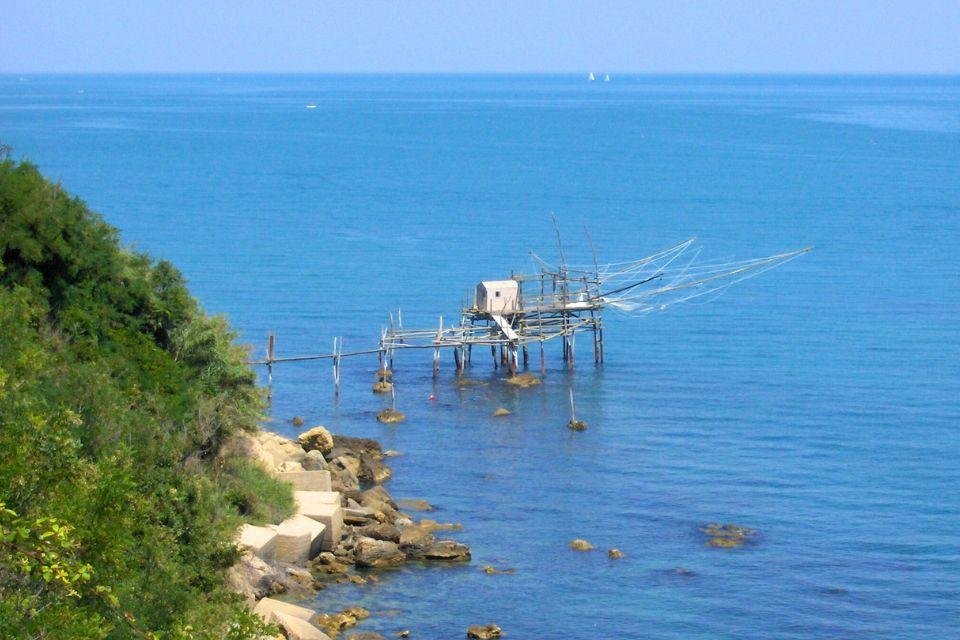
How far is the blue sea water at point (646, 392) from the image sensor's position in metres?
32.5

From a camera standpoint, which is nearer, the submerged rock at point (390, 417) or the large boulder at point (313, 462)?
the large boulder at point (313, 462)

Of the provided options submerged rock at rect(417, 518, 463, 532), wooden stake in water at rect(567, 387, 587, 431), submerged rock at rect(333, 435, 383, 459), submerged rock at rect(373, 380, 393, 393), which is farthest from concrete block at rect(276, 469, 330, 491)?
submerged rock at rect(373, 380, 393, 393)

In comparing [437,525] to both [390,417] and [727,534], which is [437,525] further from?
[390,417]

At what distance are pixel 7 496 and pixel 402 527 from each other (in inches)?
854

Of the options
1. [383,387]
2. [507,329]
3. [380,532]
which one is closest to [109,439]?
[380,532]

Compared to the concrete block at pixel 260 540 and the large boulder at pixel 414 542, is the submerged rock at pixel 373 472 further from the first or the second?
the concrete block at pixel 260 540

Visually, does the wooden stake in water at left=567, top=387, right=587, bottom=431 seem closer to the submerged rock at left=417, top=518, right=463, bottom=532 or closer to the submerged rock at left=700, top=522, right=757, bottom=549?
the submerged rock at left=700, top=522, right=757, bottom=549

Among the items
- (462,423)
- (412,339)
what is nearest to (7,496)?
(462,423)

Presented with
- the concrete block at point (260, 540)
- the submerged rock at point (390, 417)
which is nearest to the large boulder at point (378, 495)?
the concrete block at point (260, 540)

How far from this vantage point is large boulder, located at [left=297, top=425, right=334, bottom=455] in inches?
1603

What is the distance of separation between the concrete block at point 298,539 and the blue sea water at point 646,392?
1.33 m

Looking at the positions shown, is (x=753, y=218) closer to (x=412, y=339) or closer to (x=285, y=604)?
(x=412, y=339)

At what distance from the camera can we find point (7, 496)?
47.0 ft

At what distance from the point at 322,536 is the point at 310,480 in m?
3.16
